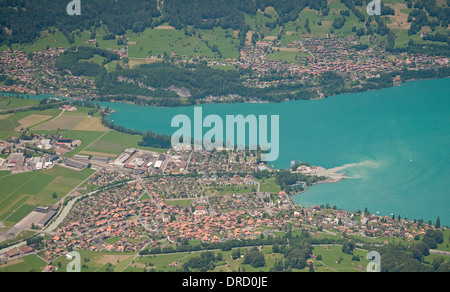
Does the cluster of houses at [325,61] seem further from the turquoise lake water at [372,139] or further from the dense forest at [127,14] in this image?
the dense forest at [127,14]

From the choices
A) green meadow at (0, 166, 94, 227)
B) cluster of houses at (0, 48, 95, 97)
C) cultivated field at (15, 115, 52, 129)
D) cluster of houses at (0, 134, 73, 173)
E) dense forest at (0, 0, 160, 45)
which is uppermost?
dense forest at (0, 0, 160, 45)

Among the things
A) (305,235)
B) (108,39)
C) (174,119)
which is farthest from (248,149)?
(108,39)


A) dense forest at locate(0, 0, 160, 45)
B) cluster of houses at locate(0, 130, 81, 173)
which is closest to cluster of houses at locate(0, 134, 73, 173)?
cluster of houses at locate(0, 130, 81, 173)

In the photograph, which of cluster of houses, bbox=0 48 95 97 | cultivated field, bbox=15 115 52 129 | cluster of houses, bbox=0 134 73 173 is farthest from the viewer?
cluster of houses, bbox=0 48 95 97

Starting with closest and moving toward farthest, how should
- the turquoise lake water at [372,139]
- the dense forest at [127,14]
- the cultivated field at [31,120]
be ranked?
→ the turquoise lake water at [372,139]
the cultivated field at [31,120]
the dense forest at [127,14]

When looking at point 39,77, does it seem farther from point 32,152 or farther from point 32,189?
point 32,189

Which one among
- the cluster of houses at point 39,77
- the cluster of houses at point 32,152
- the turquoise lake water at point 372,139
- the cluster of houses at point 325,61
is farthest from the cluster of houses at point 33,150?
the cluster of houses at point 325,61

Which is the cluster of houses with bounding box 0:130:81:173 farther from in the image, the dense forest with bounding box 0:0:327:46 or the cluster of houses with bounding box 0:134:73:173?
the dense forest with bounding box 0:0:327:46

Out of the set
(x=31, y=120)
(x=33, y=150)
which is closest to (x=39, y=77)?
(x=31, y=120)

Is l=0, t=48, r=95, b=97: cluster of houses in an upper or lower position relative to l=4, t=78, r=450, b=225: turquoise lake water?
upper
